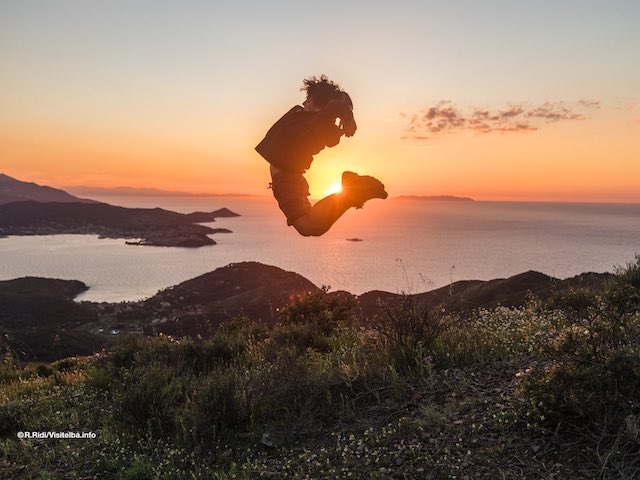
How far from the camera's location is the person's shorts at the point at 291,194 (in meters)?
7.14

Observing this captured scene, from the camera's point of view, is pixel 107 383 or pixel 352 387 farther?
pixel 107 383

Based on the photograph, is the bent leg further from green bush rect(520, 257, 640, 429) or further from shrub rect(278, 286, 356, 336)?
shrub rect(278, 286, 356, 336)

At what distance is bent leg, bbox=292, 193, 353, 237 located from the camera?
696cm

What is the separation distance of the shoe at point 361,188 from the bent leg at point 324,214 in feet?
0.38

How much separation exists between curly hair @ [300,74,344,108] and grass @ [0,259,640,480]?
12.2ft

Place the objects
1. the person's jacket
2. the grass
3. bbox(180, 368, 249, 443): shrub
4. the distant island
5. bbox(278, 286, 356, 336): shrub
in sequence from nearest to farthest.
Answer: the grass
bbox(180, 368, 249, 443): shrub
the person's jacket
bbox(278, 286, 356, 336): shrub
the distant island

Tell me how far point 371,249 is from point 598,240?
79.9 meters

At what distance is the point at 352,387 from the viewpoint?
20.1ft

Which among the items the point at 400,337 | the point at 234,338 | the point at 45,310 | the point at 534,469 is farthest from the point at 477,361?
the point at 45,310

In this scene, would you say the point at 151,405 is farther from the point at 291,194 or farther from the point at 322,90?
the point at 322,90

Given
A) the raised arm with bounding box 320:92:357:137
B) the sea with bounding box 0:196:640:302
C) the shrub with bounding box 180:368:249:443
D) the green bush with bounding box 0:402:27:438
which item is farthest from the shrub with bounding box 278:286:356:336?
the sea with bounding box 0:196:640:302

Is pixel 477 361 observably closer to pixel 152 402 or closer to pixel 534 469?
pixel 534 469

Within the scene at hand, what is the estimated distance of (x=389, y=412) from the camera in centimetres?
553

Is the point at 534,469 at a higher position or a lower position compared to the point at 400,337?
lower
